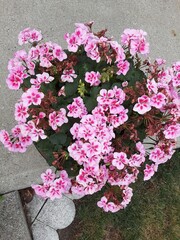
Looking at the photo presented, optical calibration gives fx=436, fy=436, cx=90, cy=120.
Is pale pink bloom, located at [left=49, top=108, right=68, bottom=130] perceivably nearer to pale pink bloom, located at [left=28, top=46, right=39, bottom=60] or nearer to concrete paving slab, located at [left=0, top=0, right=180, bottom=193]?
pale pink bloom, located at [left=28, top=46, right=39, bottom=60]

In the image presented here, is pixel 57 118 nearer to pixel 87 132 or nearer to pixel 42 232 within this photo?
pixel 87 132

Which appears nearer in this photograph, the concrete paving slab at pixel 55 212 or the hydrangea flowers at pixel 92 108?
the hydrangea flowers at pixel 92 108

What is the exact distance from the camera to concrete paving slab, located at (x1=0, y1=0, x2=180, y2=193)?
2.54 meters

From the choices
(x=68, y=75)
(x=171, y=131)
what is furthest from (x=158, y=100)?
(x=68, y=75)

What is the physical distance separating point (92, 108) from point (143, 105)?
237 millimetres

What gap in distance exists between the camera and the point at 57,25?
2793mm

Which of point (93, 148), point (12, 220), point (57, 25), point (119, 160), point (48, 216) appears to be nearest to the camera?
point (93, 148)

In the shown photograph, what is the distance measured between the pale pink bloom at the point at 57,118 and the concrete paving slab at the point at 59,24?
2.55 ft

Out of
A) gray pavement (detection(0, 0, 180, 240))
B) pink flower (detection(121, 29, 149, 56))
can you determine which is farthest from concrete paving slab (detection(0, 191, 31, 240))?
pink flower (detection(121, 29, 149, 56))

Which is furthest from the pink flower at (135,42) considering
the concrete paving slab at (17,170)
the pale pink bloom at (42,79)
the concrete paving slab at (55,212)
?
the concrete paving slab at (55,212)

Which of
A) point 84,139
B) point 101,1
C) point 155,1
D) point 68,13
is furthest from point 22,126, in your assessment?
point 155,1

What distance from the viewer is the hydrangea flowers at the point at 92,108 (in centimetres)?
181

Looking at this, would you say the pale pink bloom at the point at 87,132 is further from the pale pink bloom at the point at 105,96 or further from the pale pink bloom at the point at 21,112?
the pale pink bloom at the point at 21,112

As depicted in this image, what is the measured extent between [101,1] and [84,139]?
4.70 ft
